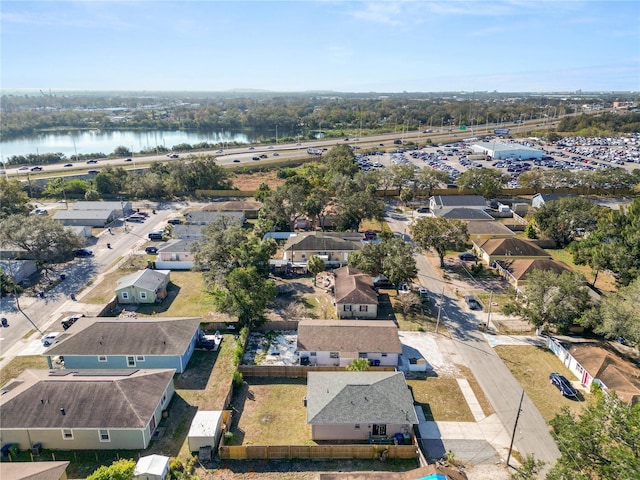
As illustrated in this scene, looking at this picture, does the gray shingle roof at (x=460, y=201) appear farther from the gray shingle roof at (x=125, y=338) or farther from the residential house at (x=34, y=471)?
the residential house at (x=34, y=471)

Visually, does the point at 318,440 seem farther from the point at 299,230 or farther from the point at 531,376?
the point at 299,230

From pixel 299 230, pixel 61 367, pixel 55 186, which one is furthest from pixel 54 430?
pixel 55 186

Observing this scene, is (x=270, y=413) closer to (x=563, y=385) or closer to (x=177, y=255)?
(x=563, y=385)

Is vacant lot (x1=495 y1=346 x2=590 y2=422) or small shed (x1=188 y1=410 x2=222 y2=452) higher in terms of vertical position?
small shed (x1=188 y1=410 x2=222 y2=452)

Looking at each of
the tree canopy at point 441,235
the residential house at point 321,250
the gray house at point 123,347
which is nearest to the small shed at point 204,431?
the gray house at point 123,347

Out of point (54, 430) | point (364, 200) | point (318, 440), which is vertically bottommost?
point (318, 440)


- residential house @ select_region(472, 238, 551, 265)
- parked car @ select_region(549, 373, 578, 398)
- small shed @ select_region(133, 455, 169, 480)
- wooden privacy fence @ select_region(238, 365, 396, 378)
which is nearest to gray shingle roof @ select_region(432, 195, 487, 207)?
residential house @ select_region(472, 238, 551, 265)

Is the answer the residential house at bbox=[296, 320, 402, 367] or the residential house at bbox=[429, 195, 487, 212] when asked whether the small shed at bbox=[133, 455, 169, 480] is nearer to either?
the residential house at bbox=[296, 320, 402, 367]

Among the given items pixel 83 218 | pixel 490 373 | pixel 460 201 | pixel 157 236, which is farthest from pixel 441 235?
pixel 83 218
